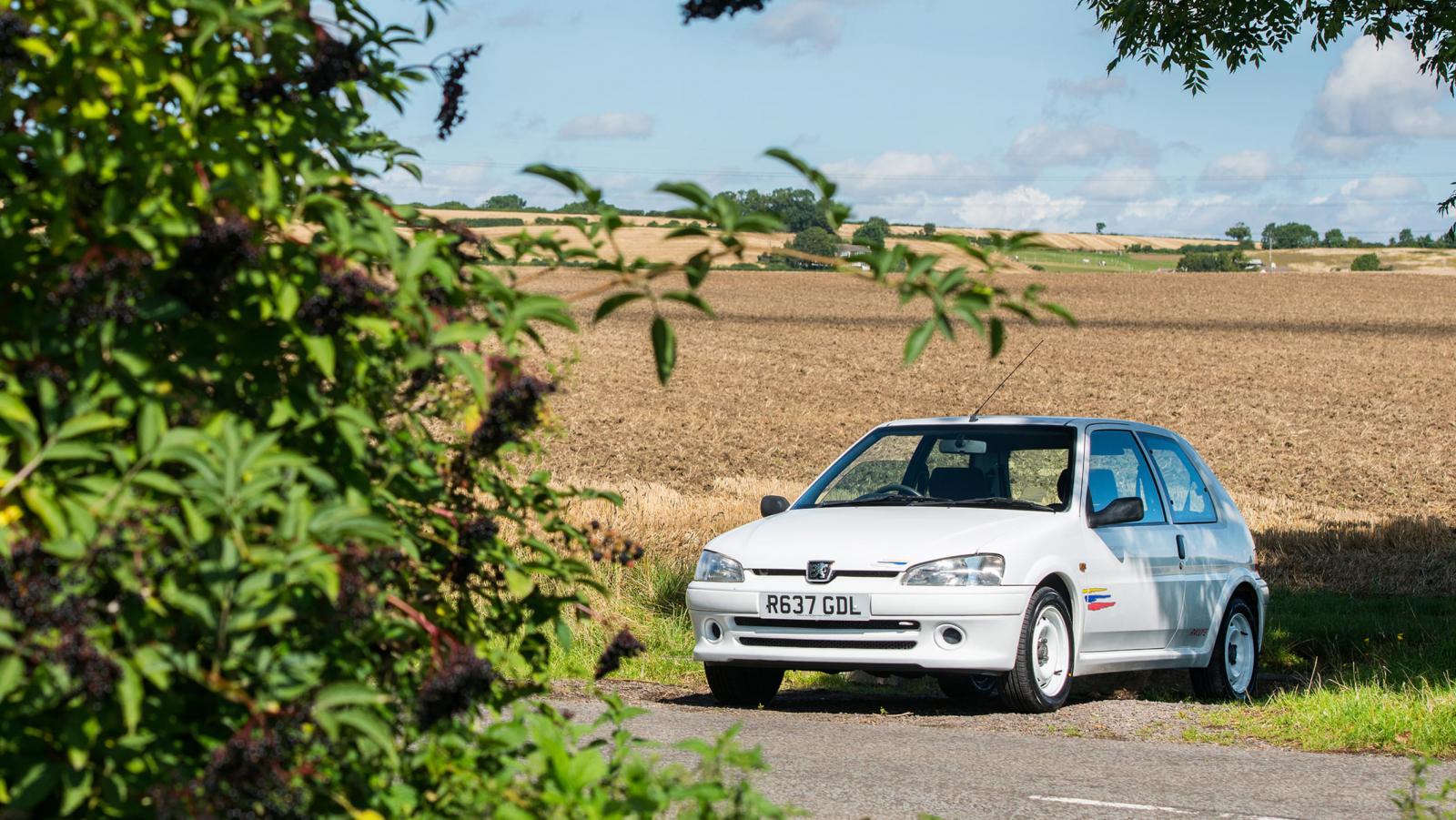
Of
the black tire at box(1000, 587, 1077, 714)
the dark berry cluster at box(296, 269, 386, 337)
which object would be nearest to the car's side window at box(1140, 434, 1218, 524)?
the black tire at box(1000, 587, 1077, 714)

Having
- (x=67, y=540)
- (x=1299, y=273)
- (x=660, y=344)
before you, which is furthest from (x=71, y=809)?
(x=1299, y=273)

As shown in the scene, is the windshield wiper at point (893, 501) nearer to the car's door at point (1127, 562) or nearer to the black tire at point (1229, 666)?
the car's door at point (1127, 562)

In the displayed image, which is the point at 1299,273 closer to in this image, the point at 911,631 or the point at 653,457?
the point at 653,457

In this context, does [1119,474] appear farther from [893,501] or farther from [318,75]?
[318,75]

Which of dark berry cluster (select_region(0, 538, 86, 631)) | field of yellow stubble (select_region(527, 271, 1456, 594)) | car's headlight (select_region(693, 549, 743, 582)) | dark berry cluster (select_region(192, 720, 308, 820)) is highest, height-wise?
dark berry cluster (select_region(0, 538, 86, 631))

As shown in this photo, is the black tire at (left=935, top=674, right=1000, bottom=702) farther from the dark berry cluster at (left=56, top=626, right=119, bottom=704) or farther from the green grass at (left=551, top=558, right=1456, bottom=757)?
the dark berry cluster at (left=56, top=626, right=119, bottom=704)

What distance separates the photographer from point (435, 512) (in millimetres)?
3682

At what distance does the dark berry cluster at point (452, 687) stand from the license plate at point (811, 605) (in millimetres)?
6523

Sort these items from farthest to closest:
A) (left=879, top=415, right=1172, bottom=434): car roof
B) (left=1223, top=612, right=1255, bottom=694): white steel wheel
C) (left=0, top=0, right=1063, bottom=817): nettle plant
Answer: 1. (left=1223, top=612, right=1255, bottom=694): white steel wheel
2. (left=879, top=415, right=1172, bottom=434): car roof
3. (left=0, top=0, right=1063, bottom=817): nettle plant

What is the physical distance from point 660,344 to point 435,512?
86 centimetres

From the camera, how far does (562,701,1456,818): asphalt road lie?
6.98 meters

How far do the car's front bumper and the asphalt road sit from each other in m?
0.35

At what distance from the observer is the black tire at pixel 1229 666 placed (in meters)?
11.4

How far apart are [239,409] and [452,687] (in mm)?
624
